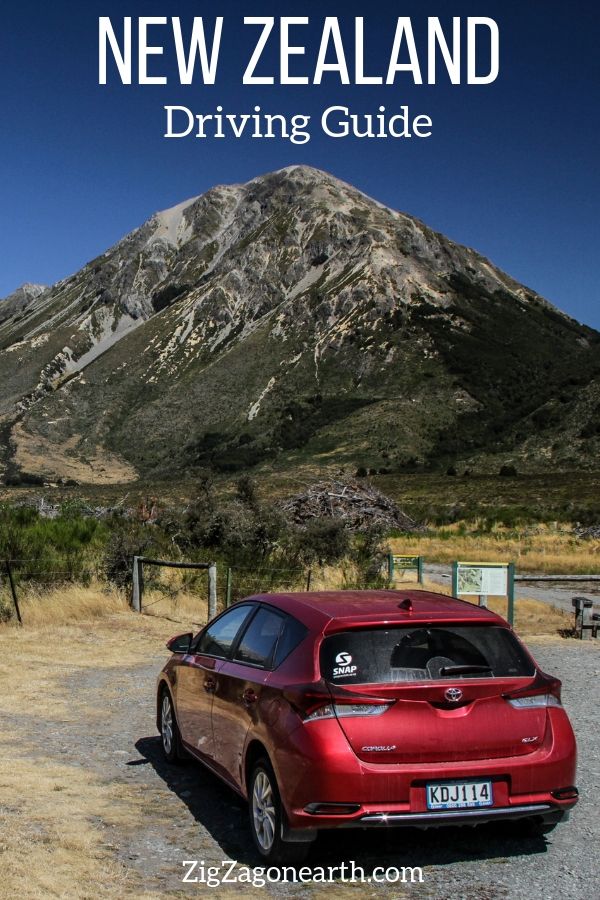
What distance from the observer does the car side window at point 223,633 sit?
270 inches

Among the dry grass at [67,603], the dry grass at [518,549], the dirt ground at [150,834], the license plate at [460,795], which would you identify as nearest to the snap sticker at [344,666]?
the license plate at [460,795]

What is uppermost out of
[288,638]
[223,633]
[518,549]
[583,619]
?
[288,638]

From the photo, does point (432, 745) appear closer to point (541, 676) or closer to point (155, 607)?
point (541, 676)

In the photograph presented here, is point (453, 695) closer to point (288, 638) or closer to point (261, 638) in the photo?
point (288, 638)

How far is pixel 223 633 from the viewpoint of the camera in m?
7.12

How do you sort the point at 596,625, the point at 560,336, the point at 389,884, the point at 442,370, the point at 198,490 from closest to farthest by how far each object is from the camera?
1. the point at 389,884
2. the point at 596,625
3. the point at 198,490
4. the point at 442,370
5. the point at 560,336

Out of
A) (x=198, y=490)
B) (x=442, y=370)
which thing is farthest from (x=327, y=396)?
(x=198, y=490)

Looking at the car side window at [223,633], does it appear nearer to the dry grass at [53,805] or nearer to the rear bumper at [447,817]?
the dry grass at [53,805]

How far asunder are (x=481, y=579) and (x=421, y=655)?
10973mm

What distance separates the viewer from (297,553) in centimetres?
2114

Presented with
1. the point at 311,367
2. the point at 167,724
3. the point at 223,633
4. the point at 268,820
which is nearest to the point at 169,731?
the point at 167,724

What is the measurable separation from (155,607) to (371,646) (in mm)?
12838

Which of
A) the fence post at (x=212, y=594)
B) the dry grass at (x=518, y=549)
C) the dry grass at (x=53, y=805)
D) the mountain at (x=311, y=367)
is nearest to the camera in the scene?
the dry grass at (x=53, y=805)

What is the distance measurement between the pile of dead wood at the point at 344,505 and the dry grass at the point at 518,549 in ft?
Result: 4.49
